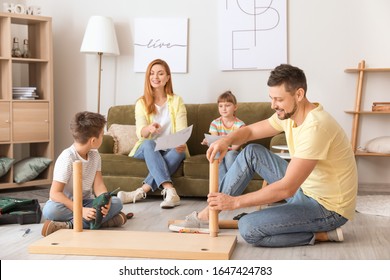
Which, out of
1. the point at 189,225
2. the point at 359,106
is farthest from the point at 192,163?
the point at 359,106

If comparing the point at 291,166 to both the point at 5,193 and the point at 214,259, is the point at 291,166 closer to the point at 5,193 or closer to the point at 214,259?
the point at 214,259

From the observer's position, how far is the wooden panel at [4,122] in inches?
201

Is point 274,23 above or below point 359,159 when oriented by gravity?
above

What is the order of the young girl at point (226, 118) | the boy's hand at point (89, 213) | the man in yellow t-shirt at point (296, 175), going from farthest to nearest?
1. the young girl at point (226, 118)
2. the boy's hand at point (89, 213)
3. the man in yellow t-shirt at point (296, 175)

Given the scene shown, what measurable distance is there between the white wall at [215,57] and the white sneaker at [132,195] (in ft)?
4.44

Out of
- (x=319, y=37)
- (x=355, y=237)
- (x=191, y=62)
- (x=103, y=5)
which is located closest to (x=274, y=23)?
(x=319, y=37)

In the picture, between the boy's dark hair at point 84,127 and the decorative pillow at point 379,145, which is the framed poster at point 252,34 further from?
the boy's dark hair at point 84,127

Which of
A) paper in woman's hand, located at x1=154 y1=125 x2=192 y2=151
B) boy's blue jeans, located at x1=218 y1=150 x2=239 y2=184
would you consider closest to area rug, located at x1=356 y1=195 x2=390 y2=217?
boy's blue jeans, located at x1=218 y1=150 x2=239 y2=184

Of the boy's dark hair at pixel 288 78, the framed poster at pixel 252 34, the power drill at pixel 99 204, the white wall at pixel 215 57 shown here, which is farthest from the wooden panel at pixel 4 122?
the boy's dark hair at pixel 288 78

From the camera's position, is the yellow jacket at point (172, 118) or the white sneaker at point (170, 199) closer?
the white sneaker at point (170, 199)

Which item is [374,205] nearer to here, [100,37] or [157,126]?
[157,126]

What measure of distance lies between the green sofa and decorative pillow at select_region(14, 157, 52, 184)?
0.82 metres

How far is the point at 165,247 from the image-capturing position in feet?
8.87

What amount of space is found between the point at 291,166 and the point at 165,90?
2.20m
